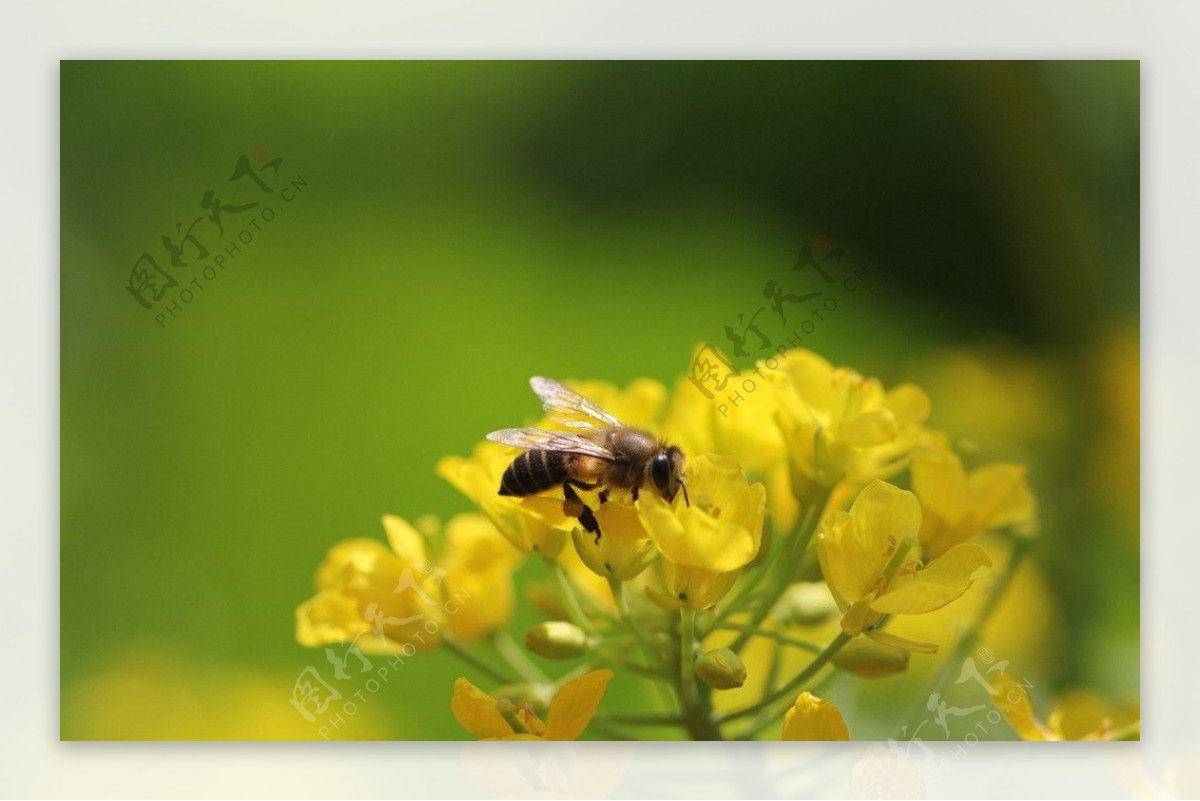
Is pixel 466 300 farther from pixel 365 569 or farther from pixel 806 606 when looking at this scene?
pixel 806 606

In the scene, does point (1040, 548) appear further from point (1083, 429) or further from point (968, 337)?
point (968, 337)

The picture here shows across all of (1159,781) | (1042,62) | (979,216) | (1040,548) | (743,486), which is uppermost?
(1042,62)

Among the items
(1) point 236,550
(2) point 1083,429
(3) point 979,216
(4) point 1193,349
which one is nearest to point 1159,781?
(2) point 1083,429

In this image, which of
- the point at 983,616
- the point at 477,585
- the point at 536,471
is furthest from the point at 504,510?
the point at 983,616

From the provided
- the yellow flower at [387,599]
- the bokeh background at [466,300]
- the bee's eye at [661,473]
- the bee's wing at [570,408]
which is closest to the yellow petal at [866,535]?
the bee's eye at [661,473]

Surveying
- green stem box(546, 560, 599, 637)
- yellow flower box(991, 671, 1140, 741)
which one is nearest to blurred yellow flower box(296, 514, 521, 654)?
green stem box(546, 560, 599, 637)

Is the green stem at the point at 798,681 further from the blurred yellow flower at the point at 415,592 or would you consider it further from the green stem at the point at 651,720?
the blurred yellow flower at the point at 415,592
